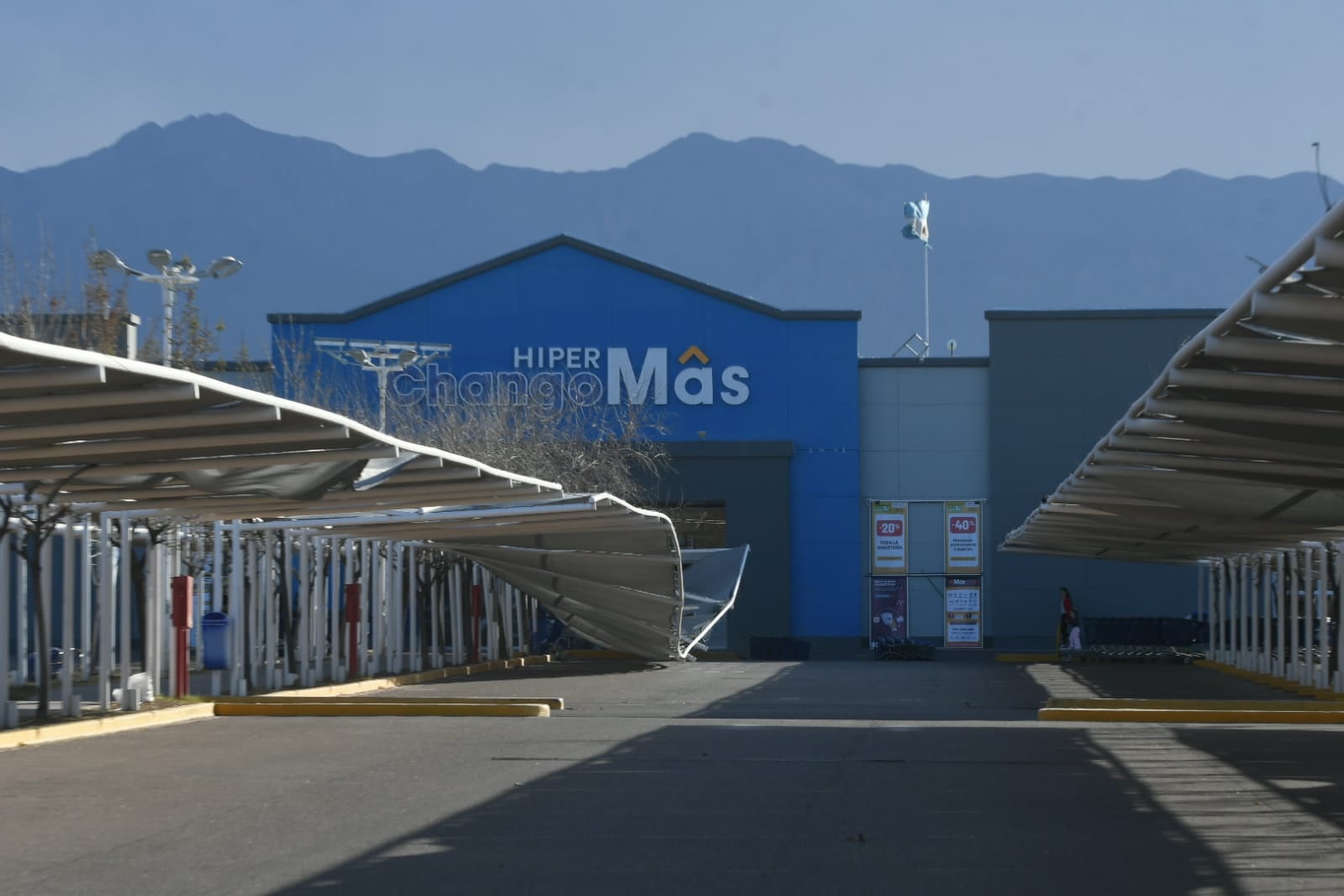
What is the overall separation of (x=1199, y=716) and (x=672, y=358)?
32.4 meters

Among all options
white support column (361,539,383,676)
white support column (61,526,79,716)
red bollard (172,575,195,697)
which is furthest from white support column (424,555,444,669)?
white support column (61,526,79,716)

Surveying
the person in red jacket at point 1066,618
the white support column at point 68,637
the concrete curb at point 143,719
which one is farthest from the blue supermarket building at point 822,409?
the white support column at point 68,637

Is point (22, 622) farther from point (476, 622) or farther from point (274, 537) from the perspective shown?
point (476, 622)

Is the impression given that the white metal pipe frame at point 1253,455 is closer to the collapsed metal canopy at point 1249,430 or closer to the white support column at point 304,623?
the collapsed metal canopy at point 1249,430

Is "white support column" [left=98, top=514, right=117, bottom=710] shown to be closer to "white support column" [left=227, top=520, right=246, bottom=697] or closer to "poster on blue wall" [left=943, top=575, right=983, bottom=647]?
"white support column" [left=227, top=520, right=246, bottom=697]

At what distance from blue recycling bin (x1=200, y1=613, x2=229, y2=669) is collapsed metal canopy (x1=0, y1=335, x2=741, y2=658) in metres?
1.27

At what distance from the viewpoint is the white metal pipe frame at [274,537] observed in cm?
1250

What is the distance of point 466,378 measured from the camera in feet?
161

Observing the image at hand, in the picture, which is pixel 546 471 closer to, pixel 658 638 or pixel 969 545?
pixel 658 638

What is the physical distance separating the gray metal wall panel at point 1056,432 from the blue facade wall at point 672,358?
4144 mm

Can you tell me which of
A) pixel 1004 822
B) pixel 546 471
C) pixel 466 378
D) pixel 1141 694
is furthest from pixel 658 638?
pixel 1004 822

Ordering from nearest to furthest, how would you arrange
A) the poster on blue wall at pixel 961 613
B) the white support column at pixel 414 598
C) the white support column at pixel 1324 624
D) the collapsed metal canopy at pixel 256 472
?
the collapsed metal canopy at pixel 256 472 → the white support column at pixel 1324 624 → the white support column at pixel 414 598 → the poster on blue wall at pixel 961 613

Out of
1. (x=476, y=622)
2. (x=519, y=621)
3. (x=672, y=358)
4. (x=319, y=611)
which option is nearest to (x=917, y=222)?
(x=672, y=358)

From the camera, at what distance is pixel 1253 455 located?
49.5 ft
